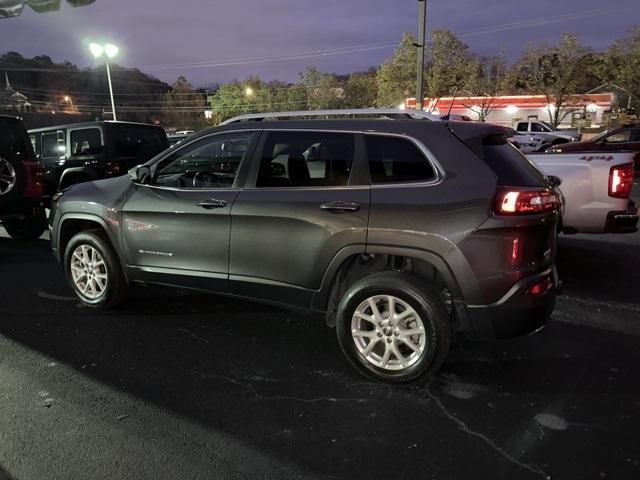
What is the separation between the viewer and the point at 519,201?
10.5 ft

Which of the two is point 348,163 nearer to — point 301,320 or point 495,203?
point 495,203

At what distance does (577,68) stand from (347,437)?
46.4 meters

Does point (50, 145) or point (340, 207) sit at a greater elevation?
point (50, 145)

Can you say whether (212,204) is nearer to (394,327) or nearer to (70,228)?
(394,327)

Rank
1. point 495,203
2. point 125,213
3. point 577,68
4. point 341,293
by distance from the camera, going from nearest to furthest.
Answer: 1. point 495,203
2. point 341,293
3. point 125,213
4. point 577,68

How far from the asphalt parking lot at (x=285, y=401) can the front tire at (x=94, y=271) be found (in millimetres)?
171

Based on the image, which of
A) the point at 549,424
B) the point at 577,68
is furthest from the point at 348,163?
the point at 577,68

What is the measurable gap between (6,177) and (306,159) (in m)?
5.61

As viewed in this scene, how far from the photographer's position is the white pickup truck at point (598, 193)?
19.6 ft

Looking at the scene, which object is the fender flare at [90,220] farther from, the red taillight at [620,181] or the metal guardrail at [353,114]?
the red taillight at [620,181]

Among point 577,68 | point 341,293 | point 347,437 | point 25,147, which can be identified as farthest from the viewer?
point 577,68

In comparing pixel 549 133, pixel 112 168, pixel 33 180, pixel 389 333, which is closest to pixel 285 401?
pixel 389 333

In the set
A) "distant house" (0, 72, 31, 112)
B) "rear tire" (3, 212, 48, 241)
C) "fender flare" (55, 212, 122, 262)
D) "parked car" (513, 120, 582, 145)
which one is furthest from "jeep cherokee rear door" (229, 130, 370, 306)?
"distant house" (0, 72, 31, 112)

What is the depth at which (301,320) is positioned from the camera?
15.5 ft
